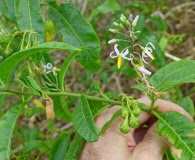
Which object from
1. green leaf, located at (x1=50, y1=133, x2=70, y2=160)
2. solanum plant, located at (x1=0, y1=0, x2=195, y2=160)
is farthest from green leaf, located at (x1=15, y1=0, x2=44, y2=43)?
green leaf, located at (x1=50, y1=133, x2=70, y2=160)

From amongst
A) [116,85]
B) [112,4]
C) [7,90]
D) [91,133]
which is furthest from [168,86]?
[116,85]

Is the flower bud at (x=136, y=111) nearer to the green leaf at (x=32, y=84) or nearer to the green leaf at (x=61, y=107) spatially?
the green leaf at (x=32, y=84)

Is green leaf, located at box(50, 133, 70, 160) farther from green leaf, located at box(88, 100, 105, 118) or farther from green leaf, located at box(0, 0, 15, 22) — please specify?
green leaf, located at box(0, 0, 15, 22)

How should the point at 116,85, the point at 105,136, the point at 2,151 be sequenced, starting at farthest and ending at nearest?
the point at 116,85 < the point at 105,136 < the point at 2,151

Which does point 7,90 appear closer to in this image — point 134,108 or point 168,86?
point 134,108

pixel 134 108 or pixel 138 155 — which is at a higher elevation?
pixel 134 108

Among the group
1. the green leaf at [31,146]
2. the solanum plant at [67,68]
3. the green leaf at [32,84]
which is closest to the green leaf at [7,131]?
the solanum plant at [67,68]

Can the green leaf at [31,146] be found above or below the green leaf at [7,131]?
below
